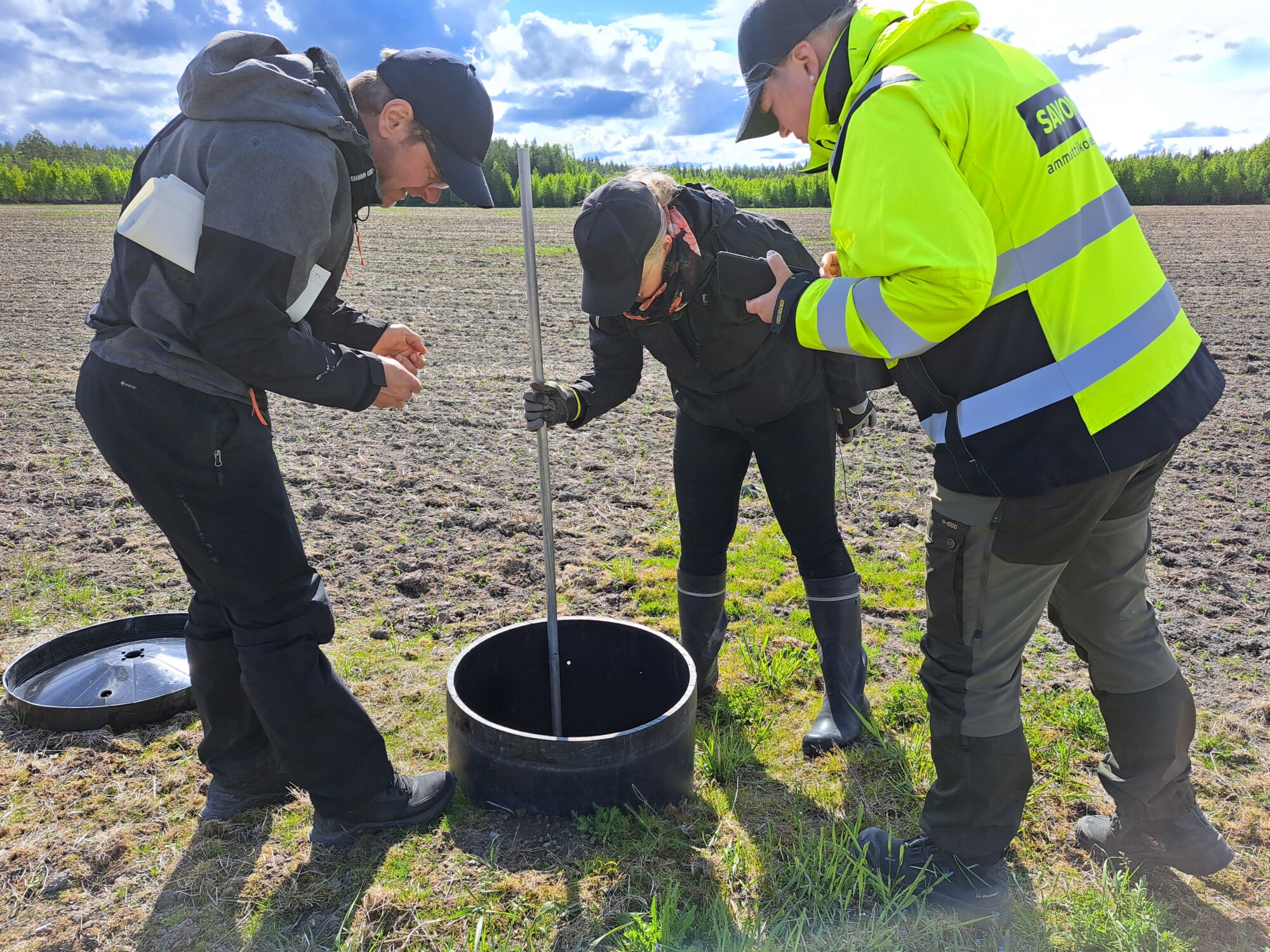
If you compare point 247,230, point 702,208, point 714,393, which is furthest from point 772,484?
point 247,230

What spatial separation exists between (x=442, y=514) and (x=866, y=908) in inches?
137

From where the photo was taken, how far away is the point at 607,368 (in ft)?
10.6

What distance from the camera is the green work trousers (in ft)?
6.70

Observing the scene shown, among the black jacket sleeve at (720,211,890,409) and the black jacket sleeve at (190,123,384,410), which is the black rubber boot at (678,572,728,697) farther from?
the black jacket sleeve at (190,123,384,410)

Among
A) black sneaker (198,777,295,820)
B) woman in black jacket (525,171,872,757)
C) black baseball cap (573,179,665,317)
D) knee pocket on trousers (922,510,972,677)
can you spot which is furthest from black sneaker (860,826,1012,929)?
black sneaker (198,777,295,820)

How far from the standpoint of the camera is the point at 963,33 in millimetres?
1973

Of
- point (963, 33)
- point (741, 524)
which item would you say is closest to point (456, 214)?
point (741, 524)

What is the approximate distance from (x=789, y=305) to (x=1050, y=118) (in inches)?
26.9

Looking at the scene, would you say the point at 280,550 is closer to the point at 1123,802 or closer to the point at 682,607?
the point at 682,607


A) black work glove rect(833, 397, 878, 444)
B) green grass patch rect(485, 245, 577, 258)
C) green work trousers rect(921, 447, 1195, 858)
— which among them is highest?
green grass patch rect(485, 245, 577, 258)

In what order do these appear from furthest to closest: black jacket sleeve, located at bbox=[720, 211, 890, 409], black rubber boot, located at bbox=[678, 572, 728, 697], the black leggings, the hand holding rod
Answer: black rubber boot, located at bbox=[678, 572, 728, 697], the black leggings, black jacket sleeve, located at bbox=[720, 211, 890, 409], the hand holding rod

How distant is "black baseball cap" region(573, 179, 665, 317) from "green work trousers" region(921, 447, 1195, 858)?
3.50 ft

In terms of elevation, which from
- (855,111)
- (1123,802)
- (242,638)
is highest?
(855,111)

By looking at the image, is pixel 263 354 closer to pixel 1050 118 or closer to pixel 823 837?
pixel 1050 118
